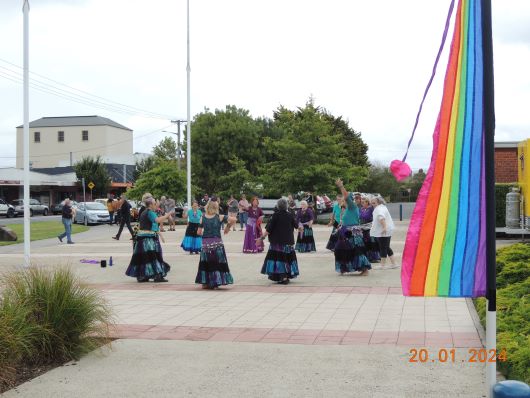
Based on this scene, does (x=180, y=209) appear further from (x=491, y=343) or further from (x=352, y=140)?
(x=491, y=343)

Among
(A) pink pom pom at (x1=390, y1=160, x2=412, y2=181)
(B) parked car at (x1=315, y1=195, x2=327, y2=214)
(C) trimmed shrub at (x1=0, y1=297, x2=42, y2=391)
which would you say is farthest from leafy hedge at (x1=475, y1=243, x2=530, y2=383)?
(B) parked car at (x1=315, y1=195, x2=327, y2=214)

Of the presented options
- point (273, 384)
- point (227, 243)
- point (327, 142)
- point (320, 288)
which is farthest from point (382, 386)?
point (327, 142)

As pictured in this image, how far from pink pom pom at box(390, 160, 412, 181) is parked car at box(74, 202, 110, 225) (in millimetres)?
36899

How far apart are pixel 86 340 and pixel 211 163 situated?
41.9 metres

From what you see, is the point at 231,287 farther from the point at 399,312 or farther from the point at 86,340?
the point at 86,340

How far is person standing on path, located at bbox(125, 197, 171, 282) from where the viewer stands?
13055mm

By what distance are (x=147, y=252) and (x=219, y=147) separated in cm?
3469

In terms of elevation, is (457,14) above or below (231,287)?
above

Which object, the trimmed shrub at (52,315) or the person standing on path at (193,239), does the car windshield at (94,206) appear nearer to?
the person standing on path at (193,239)

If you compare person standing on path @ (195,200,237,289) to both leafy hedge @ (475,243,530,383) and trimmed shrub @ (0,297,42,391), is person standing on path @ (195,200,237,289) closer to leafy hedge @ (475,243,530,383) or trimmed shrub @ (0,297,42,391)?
leafy hedge @ (475,243,530,383)

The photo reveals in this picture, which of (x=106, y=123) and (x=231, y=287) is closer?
(x=231, y=287)

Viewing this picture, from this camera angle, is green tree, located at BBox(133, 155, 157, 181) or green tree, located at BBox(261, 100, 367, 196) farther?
green tree, located at BBox(133, 155, 157, 181)

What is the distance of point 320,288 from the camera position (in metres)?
11.8

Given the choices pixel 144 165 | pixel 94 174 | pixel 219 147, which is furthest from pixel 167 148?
pixel 219 147
